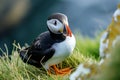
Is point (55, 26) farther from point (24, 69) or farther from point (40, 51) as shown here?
point (24, 69)

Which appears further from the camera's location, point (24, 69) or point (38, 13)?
point (38, 13)

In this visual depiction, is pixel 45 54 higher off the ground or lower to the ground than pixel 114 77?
lower

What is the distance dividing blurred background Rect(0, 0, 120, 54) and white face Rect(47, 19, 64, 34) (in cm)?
668

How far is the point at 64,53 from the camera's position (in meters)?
3.40

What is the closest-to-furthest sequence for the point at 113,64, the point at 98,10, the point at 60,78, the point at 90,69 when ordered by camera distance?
the point at 113,64 → the point at 90,69 → the point at 60,78 → the point at 98,10

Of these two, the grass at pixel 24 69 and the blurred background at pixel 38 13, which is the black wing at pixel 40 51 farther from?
the blurred background at pixel 38 13

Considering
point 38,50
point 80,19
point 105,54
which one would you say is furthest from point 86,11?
point 105,54

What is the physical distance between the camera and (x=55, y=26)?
346 cm

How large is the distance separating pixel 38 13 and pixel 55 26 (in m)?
7.89

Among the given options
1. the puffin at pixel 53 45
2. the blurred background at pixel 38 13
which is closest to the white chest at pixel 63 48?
the puffin at pixel 53 45

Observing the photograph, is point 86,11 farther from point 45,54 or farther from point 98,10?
point 45,54

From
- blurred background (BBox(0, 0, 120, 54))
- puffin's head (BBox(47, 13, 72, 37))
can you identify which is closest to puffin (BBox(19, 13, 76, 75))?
puffin's head (BBox(47, 13, 72, 37))

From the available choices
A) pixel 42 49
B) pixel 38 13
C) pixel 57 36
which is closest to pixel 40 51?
pixel 42 49

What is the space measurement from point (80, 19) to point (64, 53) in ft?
24.7
